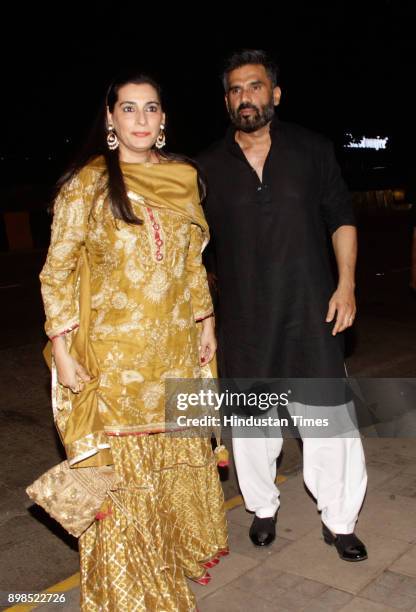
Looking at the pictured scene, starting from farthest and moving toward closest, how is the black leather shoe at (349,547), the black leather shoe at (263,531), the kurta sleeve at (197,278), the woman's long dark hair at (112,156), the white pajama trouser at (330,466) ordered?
1. the black leather shoe at (263,531)
2. the white pajama trouser at (330,466)
3. the black leather shoe at (349,547)
4. the kurta sleeve at (197,278)
5. the woman's long dark hair at (112,156)

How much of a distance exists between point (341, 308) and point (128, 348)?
39.6 inches

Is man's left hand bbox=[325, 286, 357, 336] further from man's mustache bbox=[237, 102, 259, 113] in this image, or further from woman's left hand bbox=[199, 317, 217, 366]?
man's mustache bbox=[237, 102, 259, 113]

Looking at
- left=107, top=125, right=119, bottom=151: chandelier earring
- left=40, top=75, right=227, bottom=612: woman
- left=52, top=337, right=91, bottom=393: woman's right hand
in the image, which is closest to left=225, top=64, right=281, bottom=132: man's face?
left=40, top=75, right=227, bottom=612: woman

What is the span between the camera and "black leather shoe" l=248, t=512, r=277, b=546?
133 inches

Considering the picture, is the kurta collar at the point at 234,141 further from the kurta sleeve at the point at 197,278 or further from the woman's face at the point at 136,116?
the woman's face at the point at 136,116

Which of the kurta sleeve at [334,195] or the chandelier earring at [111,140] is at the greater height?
the chandelier earring at [111,140]

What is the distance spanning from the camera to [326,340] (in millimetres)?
3227

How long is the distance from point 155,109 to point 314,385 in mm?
1408

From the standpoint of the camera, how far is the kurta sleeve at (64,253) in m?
2.68

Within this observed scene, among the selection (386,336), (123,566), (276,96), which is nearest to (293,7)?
(386,336)

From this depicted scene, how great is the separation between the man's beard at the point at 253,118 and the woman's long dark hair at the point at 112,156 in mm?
515

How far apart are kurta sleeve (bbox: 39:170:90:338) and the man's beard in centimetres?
90

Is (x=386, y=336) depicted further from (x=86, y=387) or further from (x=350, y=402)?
(x=86, y=387)

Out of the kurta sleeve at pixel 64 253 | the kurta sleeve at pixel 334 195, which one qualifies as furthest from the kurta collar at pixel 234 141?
the kurta sleeve at pixel 64 253
